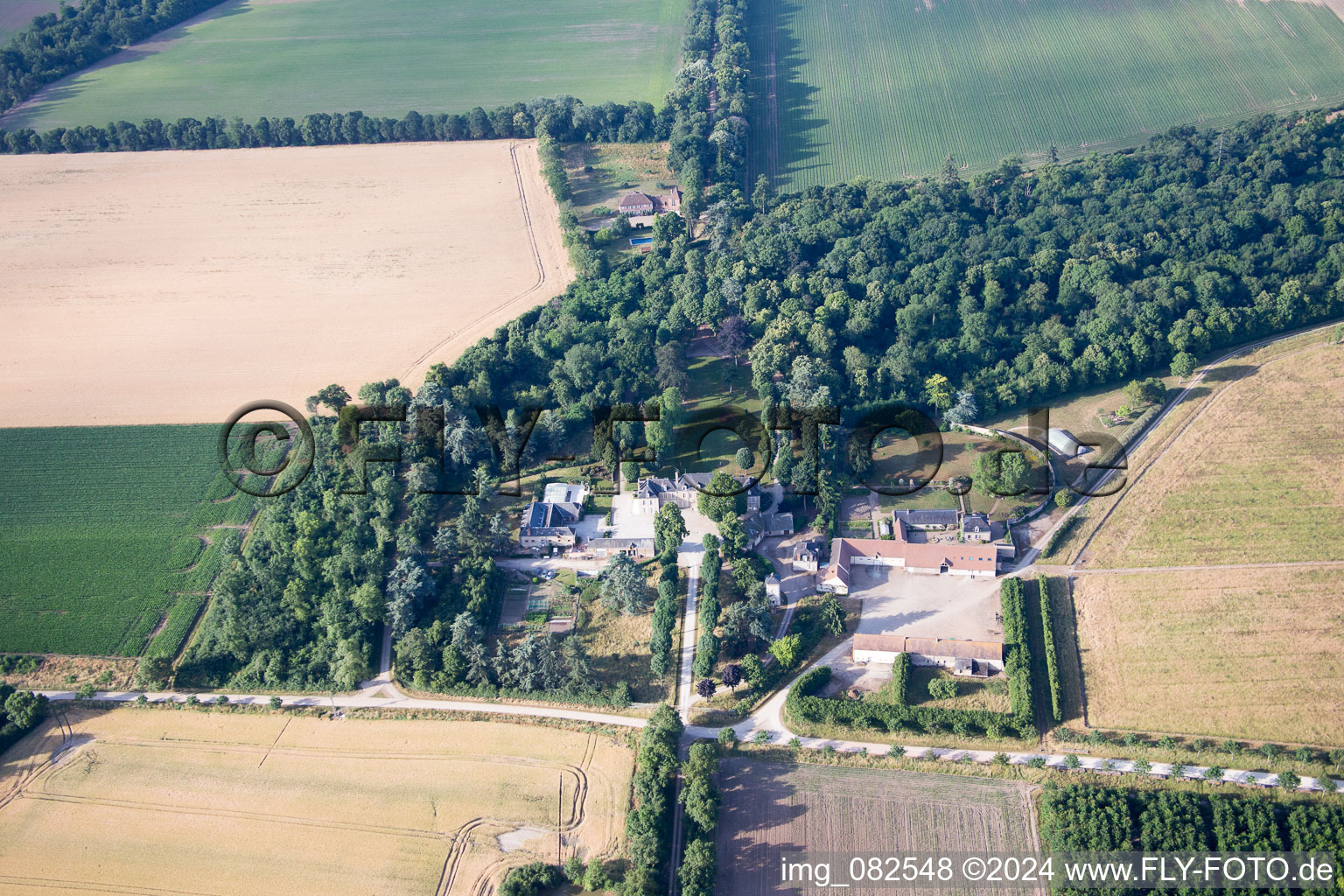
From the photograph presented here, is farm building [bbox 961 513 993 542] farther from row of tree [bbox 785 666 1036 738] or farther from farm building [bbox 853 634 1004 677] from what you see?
row of tree [bbox 785 666 1036 738]

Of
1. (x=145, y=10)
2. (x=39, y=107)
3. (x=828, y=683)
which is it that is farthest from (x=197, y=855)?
(x=145, y=10)

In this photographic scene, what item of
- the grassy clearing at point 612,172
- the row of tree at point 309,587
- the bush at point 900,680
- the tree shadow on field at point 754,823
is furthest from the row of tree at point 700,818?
the grassy clearing at point 612,172

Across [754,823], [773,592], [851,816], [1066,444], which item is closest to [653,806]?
[754,823]

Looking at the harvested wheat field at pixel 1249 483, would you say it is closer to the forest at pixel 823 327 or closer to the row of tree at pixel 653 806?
the forest at pixel 823 327

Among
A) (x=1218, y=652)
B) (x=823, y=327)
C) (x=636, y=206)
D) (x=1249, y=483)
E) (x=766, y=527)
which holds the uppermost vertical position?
(x=636, y=206)

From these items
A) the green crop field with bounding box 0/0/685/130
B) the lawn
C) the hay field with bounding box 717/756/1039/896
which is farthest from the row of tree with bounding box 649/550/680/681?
the green crop field with bounding box 0/0/685/130

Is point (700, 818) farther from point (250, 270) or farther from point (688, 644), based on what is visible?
point (250, 270)

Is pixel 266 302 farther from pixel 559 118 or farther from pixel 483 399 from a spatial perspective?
pixel 559 118
